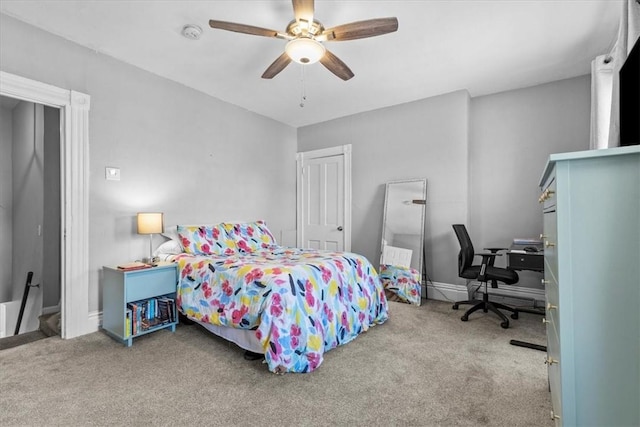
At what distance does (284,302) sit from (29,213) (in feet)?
12.5

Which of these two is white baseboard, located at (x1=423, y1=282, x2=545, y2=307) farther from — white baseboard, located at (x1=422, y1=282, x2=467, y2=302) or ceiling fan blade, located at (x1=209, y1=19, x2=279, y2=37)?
ceiling fan blade, located at (x1=209, y1=19, x2=279, y2=37)

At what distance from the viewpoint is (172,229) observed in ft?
11.4

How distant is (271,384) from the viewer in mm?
2010

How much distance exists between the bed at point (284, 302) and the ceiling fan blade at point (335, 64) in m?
1.65

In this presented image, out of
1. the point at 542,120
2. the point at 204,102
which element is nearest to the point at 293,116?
the point at 204,102

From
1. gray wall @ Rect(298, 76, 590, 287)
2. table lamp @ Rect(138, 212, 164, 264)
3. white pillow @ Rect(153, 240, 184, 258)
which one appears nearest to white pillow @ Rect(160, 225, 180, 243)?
white pillow @ Rect(153, 240, 184, 258)

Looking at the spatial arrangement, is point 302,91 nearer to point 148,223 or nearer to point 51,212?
point 148,223

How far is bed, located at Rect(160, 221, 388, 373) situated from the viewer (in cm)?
216

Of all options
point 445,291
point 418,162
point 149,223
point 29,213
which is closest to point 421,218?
point 418,162

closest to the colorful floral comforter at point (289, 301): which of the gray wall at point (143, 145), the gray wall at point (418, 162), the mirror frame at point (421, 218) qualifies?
the gray wall at point (143, 145)

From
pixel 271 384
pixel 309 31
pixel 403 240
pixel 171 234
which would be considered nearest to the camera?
pixel 271 384

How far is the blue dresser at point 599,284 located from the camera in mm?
975

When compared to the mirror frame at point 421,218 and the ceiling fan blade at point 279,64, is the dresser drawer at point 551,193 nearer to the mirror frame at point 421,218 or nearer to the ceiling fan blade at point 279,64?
the ceiling fan blade at point 279,64

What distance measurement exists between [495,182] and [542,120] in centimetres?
86
